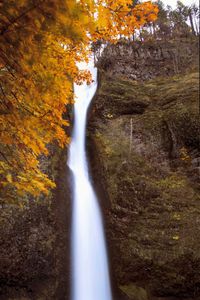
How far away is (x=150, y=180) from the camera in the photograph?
977cm

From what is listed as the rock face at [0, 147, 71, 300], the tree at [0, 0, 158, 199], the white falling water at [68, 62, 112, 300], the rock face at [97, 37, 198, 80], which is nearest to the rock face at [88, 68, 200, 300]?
the white falling water at [68, 62, 112, 300]

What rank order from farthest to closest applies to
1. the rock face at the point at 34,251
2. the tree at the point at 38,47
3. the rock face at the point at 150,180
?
the rock face at the point at 150,180
the rock face at the point at 34,251
the tree at the point at 38,47

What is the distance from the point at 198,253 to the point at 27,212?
4.25m

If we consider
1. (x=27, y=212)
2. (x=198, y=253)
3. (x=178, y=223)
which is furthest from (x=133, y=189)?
(x=27, y=212)

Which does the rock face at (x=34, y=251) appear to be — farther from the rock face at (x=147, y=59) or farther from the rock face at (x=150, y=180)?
the rock face at (x=147, y=59)

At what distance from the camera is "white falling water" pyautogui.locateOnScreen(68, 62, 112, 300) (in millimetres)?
7340

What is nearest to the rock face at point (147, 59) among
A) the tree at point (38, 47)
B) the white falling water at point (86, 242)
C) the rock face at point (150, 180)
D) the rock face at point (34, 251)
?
the rock face at point (150, 180)

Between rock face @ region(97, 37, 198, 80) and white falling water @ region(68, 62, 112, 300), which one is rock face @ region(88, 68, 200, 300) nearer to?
white falling water @ region(68, 62, 112, 300)

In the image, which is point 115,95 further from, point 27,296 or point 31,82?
point 31,82

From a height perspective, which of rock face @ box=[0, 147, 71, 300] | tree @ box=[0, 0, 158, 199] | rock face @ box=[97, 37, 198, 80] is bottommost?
rock face @ box=[0, 147, 71, 300]

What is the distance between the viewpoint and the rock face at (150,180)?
A: 7316 mm

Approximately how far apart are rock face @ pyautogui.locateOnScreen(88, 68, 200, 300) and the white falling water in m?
0.28

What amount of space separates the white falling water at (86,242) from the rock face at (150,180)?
0.93 ft

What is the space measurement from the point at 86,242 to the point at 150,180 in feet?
9.75
